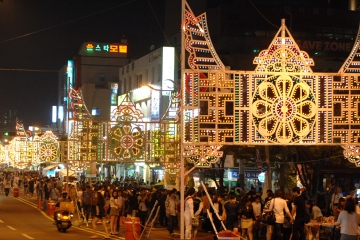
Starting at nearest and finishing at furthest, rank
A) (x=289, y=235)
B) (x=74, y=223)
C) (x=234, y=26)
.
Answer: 1. (x=289, y=235)
2. (x=74, y=223)
3. (x=234, y=26)

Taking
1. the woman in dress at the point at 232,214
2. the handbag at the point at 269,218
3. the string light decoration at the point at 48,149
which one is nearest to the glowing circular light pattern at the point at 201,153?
the handbag at the point at 269,218

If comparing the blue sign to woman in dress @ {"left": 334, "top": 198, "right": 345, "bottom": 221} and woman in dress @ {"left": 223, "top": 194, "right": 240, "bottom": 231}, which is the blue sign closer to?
woman in dress @ {"left": 223, "top": 194, "right": 240, "bottom": 231}

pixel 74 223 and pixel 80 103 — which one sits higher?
pixel 80 103

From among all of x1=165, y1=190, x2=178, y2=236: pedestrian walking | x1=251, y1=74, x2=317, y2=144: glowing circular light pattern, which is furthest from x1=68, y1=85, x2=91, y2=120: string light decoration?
x1=251, y1=74, x2=317, y2=144: glowing circular light pattern

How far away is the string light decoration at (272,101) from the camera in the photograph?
19.9 m

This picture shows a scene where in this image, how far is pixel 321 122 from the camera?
20344 mm

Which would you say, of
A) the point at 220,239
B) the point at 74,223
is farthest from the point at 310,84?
the point at 74,223

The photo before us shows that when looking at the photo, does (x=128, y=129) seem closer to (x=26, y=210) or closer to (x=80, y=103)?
(x=80, y=103)

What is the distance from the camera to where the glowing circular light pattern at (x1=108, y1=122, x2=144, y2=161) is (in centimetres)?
3291

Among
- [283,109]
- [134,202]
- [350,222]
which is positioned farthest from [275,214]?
[134,202]

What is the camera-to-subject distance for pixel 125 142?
33.0 meters

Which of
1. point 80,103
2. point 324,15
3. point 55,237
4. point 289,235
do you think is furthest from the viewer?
point 324,15

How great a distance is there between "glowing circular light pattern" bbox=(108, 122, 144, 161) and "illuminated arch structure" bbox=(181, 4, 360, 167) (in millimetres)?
12850

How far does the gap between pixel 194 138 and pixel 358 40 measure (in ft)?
18.3
